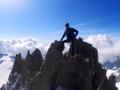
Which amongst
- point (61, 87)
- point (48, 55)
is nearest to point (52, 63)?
point (48, 55)

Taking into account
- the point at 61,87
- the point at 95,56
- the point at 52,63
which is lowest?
the point at 61,87

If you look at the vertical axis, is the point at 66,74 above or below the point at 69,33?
below

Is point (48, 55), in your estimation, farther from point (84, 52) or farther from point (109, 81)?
point (109, 81)

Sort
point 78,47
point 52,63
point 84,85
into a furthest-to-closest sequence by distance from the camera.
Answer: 1. point 78,47
2. point 52,63
3. point 84,85

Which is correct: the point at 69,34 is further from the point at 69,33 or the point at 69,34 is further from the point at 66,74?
the point at 66,74

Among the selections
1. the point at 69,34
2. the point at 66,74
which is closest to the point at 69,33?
the point at 69,34

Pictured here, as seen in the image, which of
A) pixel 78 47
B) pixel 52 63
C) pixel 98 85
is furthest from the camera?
pixel 78 47

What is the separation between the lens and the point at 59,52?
43.7m

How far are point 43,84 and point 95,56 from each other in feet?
48.5

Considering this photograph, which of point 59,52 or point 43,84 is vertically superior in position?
point 59,52

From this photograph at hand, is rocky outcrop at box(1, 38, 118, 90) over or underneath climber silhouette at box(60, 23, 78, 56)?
underneath

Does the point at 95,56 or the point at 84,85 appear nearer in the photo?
the point at 84,85

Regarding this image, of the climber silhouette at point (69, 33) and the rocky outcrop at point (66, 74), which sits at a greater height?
the climber silhouette at point (69, 33)

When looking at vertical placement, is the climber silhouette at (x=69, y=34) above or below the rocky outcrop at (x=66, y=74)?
above
